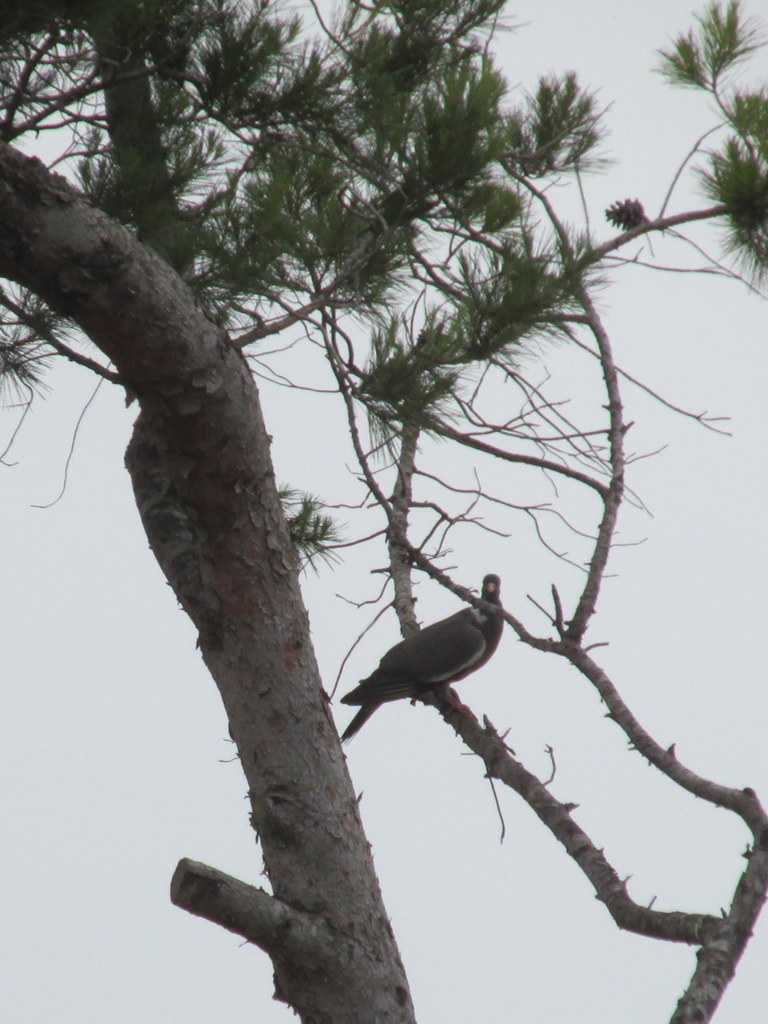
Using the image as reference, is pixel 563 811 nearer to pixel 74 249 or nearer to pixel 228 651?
pixel 228 651

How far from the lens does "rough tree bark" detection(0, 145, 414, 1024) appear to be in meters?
1.96

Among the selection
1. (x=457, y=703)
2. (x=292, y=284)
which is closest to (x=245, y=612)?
(x=292, y=284)

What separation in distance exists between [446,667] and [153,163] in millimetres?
2294

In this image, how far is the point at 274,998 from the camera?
224 cm

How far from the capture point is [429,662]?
4.16 m

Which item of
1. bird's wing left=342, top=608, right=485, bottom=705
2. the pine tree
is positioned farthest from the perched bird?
→ the pine tree

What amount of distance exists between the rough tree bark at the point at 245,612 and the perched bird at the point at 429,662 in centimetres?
168

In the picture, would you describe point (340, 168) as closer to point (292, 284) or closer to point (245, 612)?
point (292, 284)

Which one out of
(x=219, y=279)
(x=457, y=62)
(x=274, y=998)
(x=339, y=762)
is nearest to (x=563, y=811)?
(x=339, y=762)

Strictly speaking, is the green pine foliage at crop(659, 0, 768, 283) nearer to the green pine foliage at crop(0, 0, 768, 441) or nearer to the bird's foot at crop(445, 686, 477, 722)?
the green pine foliage at crop(0, 0, 768, 441)

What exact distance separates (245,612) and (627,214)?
2010mm

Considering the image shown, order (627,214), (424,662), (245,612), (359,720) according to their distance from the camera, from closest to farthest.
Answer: (245,612) → (627,214) → (424,662) → (359,720)

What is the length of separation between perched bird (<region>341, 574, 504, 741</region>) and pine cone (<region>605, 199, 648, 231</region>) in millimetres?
1444

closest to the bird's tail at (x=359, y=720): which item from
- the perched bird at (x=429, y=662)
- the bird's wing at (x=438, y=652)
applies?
the perched bird at (x=429, y=662)
